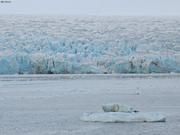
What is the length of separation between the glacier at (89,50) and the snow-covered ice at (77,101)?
3.56m

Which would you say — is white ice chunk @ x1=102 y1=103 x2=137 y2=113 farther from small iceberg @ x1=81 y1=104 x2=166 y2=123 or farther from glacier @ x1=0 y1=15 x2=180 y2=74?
glacier @ x1=0 y1=15 x2=180 y2=74

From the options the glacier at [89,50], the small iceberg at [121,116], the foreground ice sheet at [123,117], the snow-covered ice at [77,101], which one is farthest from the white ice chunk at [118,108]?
the glacier at [89,50]

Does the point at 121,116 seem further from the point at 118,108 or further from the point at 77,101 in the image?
the point at 77,101

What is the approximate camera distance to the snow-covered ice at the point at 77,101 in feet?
34.1

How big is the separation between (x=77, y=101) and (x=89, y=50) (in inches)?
663

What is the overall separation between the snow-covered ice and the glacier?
3.56 m

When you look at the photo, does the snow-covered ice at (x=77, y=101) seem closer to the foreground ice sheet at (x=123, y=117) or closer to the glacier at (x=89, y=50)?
the foreground ice sheet at (x=123, y=117)

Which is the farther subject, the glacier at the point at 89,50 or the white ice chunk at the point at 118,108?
the glacier at the point at 89,50

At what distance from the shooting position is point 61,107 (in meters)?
12.9

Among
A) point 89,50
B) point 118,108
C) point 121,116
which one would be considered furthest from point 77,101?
point 89,50

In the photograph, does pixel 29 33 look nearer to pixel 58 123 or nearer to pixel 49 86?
pixel 49 86

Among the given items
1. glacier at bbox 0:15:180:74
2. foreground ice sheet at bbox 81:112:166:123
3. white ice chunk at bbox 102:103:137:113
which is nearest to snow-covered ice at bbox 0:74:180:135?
foreground ice sheet at bbox 81:112:166:123

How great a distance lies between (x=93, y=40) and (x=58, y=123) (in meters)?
24.8

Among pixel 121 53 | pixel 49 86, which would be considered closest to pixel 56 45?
pixel 121 53
